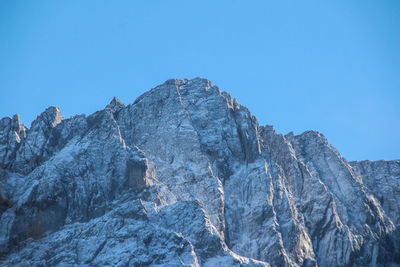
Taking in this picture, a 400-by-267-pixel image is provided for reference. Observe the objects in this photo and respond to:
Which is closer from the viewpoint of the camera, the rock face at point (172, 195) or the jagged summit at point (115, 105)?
the rock face at point (172, 195)

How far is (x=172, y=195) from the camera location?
481 feet

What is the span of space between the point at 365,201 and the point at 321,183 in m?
18.9

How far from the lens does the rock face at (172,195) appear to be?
130 metres

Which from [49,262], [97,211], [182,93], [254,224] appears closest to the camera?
[49,262]

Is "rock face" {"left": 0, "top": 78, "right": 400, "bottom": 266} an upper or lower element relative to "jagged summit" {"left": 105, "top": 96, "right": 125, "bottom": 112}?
lower

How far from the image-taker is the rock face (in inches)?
5098

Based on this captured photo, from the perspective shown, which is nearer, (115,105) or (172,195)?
(172,195)

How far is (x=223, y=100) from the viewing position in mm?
170500

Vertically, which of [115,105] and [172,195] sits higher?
[115,105]

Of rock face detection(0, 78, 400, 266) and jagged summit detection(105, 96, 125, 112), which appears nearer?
rock face detection(0, 78, 400, 266)

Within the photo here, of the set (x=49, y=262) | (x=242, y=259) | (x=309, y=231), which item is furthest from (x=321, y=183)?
(x=49, y=262)

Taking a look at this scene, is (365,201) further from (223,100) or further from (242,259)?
(242,259)

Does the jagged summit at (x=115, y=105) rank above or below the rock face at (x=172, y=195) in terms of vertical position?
above

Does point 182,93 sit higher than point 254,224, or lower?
higher
